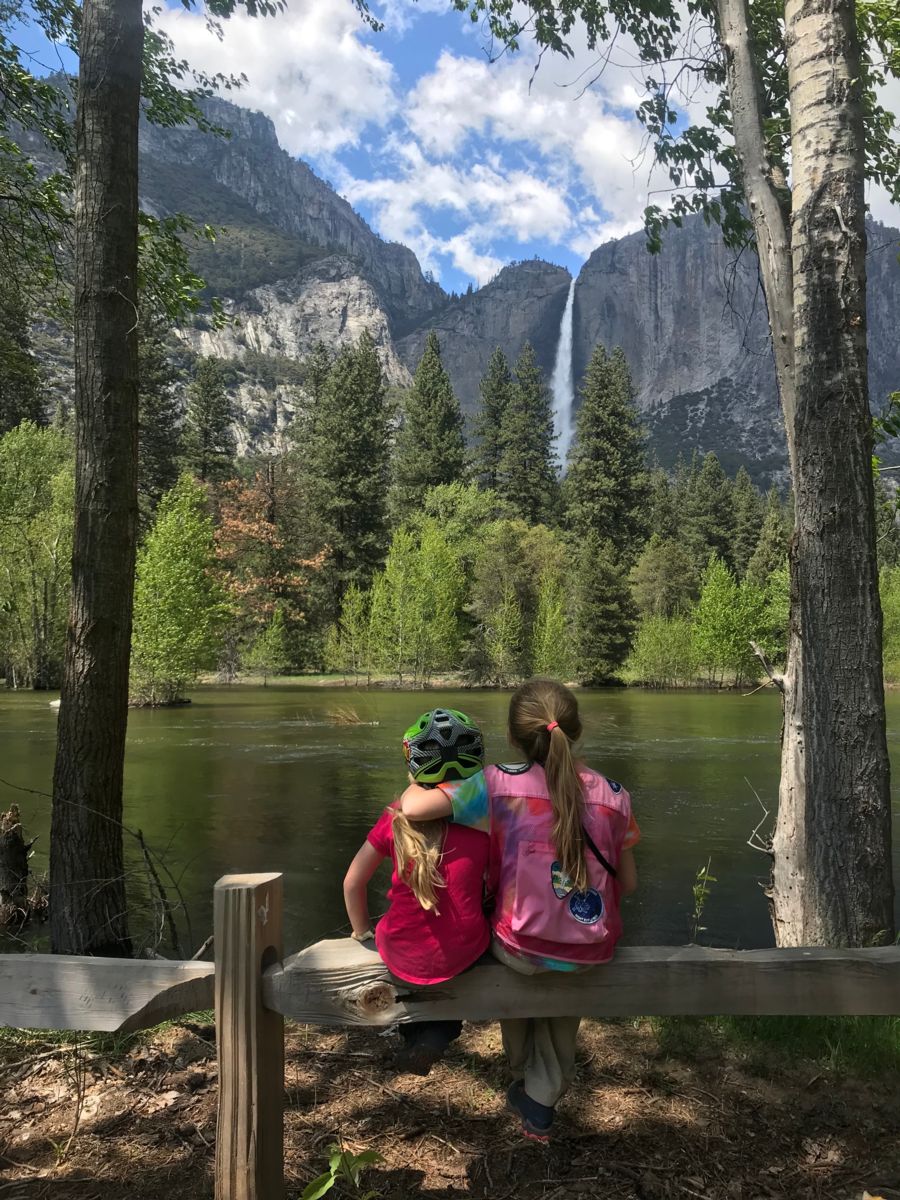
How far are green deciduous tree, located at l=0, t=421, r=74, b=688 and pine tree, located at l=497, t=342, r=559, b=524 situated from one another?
105 ft

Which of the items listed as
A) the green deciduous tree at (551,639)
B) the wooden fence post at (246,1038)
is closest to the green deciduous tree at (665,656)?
the green deciduous tree at (551,639)

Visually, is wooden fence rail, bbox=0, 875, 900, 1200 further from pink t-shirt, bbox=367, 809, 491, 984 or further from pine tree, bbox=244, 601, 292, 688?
pine tree, bbox=244, 601, 292, 688

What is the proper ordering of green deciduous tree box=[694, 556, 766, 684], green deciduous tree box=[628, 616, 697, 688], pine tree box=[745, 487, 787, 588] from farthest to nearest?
pine tree box=[745, 487, 787, 588]
green deciduous tree box=[628, 616, 697, 688]
green deciduous tree box=[694, 556, 766, 684]

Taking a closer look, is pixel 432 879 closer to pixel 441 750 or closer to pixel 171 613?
pixel 441 750

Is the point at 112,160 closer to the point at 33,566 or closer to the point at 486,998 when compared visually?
the point at 486,998

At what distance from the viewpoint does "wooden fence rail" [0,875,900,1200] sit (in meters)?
2.20

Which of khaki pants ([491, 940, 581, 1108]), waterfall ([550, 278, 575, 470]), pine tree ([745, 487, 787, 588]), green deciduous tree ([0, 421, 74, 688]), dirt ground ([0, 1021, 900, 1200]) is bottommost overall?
dirt ground ([0, 1021, 900, 1200])

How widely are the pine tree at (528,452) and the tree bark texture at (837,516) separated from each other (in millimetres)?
54543

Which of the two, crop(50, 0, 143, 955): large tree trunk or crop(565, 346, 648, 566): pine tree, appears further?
crop(565, 346, 648, 566): pine tree

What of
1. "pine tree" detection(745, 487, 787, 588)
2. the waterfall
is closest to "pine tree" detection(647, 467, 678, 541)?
"pine tree" detection(745, 487, 787, 588)

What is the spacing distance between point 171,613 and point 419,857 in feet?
92.5

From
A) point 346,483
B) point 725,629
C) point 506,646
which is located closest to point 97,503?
point 506,646

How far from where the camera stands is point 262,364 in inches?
6929

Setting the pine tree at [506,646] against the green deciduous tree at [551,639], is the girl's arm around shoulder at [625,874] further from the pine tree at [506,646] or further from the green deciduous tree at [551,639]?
the pine tree at [506,646]
